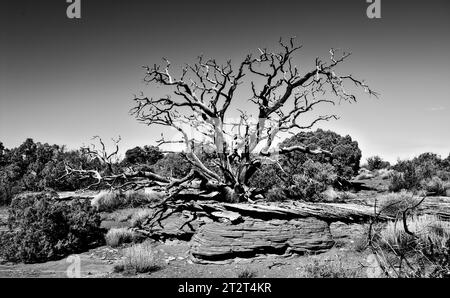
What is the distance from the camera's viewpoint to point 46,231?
9.02 meters

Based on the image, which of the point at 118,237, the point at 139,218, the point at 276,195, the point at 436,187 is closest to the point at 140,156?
the point at 139,218

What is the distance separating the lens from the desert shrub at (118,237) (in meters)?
9.79

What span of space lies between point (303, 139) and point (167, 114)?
1982 cm

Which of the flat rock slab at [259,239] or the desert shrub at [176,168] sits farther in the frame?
the desert shrub at [176,168]

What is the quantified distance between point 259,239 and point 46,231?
6.73 metres

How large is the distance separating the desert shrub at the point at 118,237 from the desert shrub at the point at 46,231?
53 centimetres

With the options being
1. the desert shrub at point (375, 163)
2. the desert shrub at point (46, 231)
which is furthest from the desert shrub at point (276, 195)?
the desert shrub at point (375, 163)

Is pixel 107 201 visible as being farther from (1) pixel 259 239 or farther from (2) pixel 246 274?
(2) pixel 246 274

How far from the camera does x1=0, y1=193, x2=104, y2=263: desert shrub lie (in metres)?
8.48

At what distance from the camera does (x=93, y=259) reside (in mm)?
8609

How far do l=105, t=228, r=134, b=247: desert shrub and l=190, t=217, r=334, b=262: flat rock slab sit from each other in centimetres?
285

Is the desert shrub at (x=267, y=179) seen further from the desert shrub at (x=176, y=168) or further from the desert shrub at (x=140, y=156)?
the desert shrub at (x=140, y=156)
